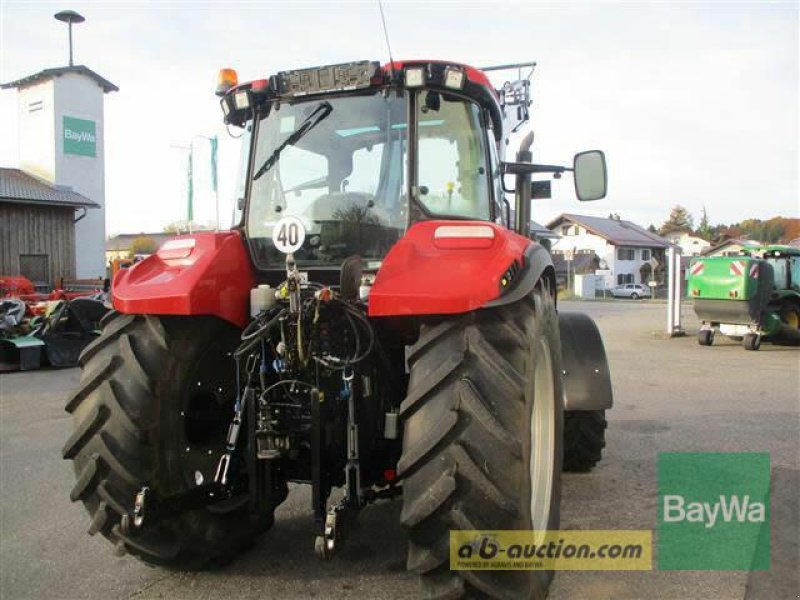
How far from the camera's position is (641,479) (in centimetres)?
499

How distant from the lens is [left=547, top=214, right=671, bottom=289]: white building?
55094 mm

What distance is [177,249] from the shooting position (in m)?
3.30

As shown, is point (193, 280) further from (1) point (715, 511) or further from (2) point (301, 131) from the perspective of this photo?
(1) point (715, 511)

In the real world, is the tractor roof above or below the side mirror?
above

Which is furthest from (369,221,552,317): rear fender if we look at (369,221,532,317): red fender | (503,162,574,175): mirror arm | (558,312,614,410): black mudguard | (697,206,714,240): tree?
(697,206,714,240): tree

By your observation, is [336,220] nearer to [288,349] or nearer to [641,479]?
[288,349]

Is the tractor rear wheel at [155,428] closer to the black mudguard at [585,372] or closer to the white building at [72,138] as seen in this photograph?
the black mudguard at [585,372]

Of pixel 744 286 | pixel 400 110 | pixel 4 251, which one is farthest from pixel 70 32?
pixel 400 110

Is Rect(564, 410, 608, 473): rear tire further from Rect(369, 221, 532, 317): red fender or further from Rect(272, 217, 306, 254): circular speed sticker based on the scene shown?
Rect(272, 217, 306, 254): circular speed sticker

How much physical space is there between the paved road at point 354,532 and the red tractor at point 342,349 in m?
0.28

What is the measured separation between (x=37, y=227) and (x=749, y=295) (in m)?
25.5

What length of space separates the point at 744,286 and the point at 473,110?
1153 centimetres

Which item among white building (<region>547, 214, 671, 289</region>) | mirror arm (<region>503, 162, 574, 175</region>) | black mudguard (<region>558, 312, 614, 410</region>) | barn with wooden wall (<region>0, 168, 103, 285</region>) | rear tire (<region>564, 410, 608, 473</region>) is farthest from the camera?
white building (<region>547, 214, 671, 289</region>)

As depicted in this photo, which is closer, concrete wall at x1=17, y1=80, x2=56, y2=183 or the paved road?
the paved road
